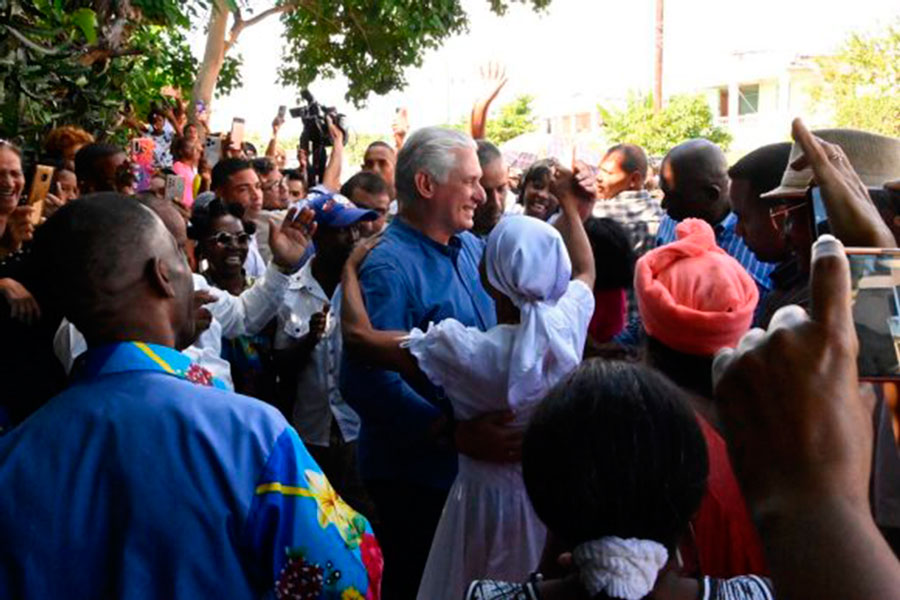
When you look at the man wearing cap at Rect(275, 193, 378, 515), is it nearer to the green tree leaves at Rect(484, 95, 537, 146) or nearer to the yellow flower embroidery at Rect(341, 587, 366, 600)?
the yellow flower embroidery at Rect(341, 587, 366, 600)

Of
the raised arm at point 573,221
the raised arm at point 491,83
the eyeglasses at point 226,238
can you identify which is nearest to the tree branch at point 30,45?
the raised arm at point 491,83

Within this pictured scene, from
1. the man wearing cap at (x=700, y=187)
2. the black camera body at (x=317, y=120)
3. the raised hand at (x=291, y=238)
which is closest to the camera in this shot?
the raised hand at (x=291, y=238)

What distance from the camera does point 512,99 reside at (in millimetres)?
45312

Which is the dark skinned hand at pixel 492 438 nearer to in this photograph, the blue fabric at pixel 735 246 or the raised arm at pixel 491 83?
the blue fabric at pixel 735 246

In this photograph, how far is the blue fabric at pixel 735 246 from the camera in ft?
12.9

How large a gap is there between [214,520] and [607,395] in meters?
0.67

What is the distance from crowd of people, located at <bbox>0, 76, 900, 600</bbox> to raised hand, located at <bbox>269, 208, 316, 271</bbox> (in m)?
0.03

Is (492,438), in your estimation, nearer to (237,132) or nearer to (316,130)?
(316,130)

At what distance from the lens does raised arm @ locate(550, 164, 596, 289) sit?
3.12 metres

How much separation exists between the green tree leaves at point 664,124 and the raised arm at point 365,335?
30839 mm

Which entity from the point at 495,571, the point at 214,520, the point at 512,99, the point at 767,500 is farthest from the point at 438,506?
the point at 512,99

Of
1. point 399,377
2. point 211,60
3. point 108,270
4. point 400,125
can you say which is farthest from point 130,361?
point 211,60

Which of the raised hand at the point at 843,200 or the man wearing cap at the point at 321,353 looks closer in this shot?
the raised hand at the point at 843,200

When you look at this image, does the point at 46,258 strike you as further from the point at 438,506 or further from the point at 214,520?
the point at 438,506
